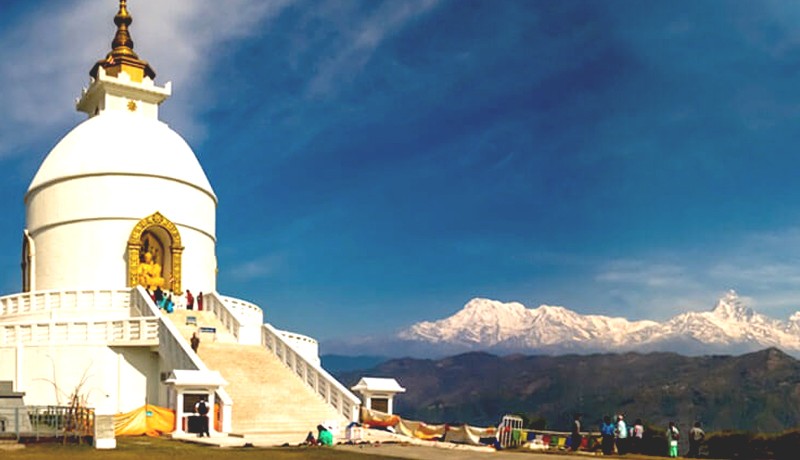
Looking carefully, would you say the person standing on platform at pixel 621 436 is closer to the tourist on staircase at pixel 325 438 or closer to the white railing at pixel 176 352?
the tourist on staircase at pixel 325 438

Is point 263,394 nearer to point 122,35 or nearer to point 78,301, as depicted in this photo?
point 78,301

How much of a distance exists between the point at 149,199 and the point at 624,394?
342 ft

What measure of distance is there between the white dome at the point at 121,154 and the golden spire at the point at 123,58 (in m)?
3.87

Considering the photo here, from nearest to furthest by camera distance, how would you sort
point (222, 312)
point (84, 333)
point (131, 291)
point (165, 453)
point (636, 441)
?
point (165, 453) < point (636, 441) < point (84, 333) < point (131, 291) < point (222, 312)

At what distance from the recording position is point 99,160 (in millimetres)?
42031

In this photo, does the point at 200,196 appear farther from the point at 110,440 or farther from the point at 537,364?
the point at 537,364

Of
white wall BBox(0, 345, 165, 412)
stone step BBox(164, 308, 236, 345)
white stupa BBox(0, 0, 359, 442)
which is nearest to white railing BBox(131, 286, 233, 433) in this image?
white stupa BBox(0, 0, 359, 442)

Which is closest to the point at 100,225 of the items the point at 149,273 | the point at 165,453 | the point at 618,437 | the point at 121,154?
the point at 149,273

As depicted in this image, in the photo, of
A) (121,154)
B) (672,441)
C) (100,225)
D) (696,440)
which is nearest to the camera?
(672,441)

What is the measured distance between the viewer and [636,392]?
133m

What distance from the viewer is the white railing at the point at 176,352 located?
86.9 ft

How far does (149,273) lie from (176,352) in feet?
39.0

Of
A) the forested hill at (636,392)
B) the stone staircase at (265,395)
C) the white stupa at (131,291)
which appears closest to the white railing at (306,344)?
the white stupa at (131,291)

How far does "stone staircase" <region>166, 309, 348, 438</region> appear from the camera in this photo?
2748 centimetres
